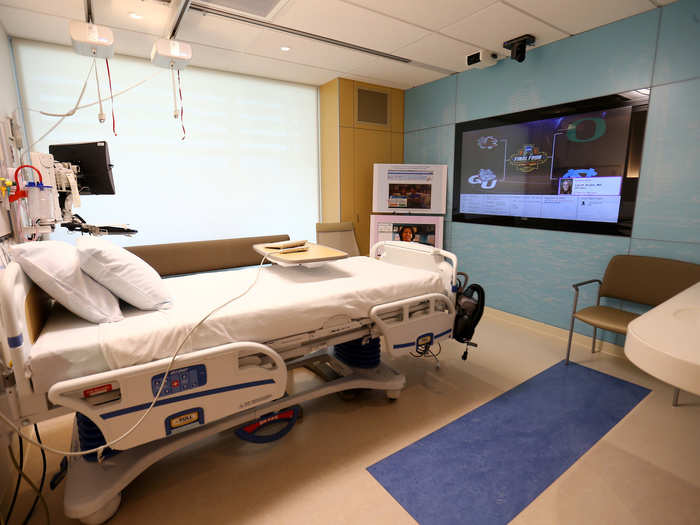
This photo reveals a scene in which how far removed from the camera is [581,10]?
278 centimetres

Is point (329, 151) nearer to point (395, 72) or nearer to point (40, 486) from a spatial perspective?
point (395, 72)

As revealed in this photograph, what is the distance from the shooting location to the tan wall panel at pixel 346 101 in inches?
175

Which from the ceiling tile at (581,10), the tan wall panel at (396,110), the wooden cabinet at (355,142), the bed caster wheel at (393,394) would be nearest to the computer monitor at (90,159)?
the bed caster wheel at (393,394)

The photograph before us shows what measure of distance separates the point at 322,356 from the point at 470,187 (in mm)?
2768

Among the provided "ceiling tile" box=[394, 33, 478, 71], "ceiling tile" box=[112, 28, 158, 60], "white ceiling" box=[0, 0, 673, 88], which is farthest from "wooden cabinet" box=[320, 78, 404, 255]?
"ceiling tile" box=[112, 28, 158, 60]

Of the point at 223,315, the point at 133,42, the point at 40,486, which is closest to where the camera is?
the point at 223,315

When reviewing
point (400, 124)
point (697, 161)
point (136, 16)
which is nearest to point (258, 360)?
point (136, 16)

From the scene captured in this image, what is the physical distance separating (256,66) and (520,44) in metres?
2.64

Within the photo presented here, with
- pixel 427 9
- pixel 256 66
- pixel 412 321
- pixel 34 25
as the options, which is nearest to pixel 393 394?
pixel 412 321

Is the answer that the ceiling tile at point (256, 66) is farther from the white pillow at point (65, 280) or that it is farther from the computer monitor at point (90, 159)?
the white pillow at point (65, 280)

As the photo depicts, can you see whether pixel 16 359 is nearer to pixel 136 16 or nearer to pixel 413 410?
pixel 413 410

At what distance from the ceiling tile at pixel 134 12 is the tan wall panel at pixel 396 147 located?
2910mm

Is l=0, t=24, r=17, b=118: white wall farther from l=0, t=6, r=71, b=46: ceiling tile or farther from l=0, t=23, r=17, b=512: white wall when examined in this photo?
l=0, t=6, r=71, b=46: ceiling tile

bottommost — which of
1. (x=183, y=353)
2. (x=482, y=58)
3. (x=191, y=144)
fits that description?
(x=183, y=353)
